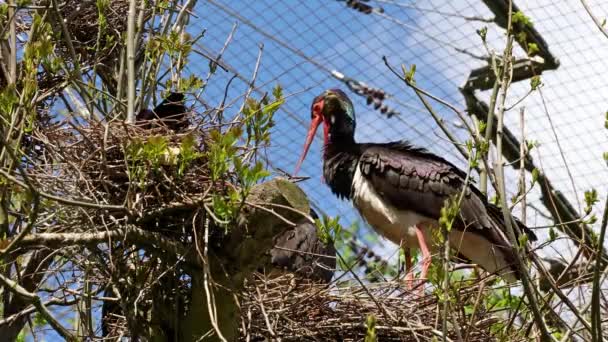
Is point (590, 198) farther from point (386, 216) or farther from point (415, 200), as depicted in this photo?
point (386, 216)

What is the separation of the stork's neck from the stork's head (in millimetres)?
106

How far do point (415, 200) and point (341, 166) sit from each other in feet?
1.64

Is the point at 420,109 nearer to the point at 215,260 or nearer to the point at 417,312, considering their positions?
the point at 417,312

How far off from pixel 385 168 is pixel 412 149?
0.75ft

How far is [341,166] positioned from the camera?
237 inches

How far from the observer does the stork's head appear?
6.32 meters

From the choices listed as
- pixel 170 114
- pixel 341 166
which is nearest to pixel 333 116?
pixel 341 166

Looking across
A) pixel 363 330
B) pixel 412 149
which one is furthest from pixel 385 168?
pixel 363 330

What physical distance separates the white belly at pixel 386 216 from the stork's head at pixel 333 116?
489 millimetres

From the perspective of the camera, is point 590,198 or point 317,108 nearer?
point 590,198

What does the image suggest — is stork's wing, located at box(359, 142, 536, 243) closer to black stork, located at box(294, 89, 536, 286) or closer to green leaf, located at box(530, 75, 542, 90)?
black stork, located at box(294, 89, 536, 286)

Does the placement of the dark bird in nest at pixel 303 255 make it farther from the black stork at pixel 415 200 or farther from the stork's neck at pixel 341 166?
the stork's neck at pixel 341 166

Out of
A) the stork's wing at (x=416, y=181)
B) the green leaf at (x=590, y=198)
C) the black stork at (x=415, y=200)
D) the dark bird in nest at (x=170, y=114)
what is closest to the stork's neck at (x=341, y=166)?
the black stork at (x=415, y=200)

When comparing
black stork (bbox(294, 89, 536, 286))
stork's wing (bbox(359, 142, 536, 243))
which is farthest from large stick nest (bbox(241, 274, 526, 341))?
stork's wing (bbox(359, 142, 536, 243))
